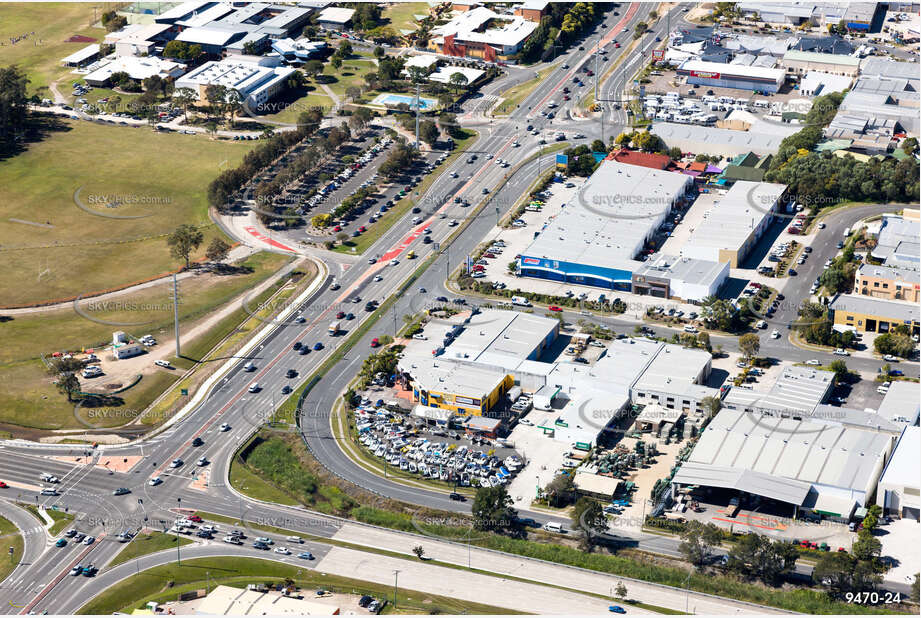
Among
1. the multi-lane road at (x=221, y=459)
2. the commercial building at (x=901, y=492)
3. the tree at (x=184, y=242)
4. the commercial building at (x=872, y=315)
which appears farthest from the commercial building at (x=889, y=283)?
the tree at (x=184, y=242)

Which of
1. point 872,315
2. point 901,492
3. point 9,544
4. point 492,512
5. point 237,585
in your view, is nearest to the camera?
point 237,585

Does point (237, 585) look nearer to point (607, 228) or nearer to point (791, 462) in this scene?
point (791, 462)

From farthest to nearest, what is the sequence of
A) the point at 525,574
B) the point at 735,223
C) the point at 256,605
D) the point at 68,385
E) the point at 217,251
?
the point at 217,251 → the point at 735,223 → the point at 68,385 → the point at 525,574 → the point at 256,605

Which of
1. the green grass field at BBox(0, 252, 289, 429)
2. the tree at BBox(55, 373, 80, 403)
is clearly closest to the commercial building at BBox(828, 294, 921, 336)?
the green grass field at BBox(0, 252, 289, 429)

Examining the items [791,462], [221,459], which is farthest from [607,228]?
[221,459]

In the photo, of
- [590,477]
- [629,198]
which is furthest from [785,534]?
[629,198]

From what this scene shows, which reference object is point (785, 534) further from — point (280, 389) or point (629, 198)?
point (629, 198)

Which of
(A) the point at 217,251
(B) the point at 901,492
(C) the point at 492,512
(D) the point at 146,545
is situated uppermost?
(A) the point at 217,251
